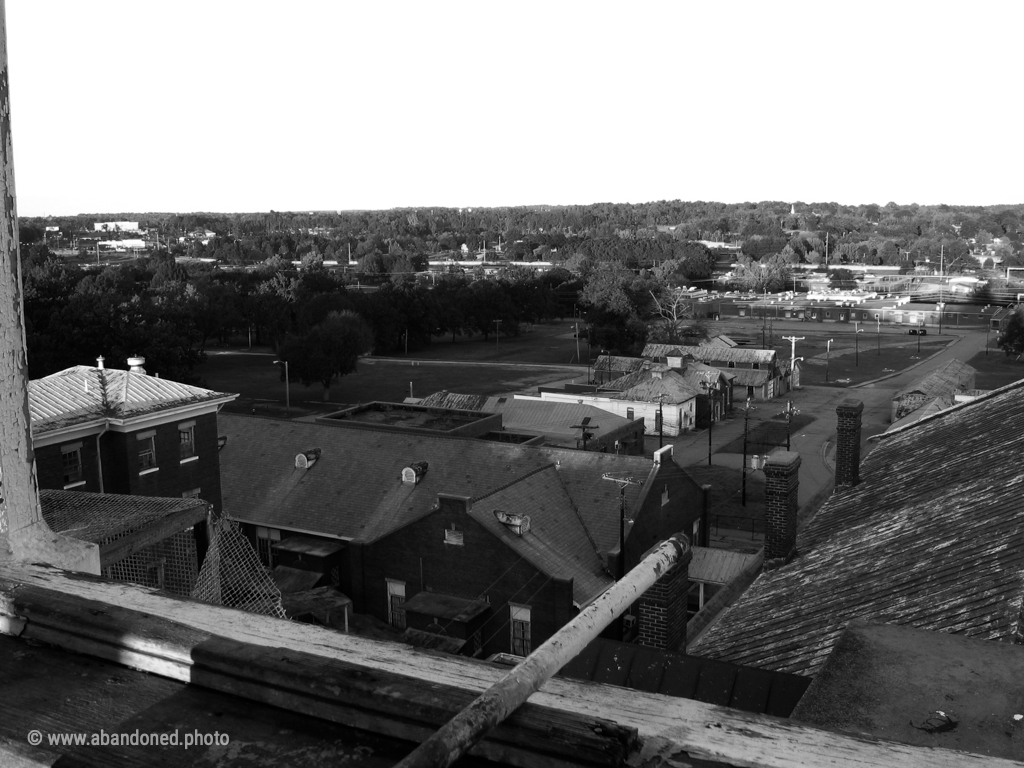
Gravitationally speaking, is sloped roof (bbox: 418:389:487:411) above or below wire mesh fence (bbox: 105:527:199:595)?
below

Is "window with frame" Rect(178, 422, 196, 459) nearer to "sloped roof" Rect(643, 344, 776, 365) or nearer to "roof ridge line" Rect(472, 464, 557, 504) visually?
"roof ridge line" Rect(472, 464, 557, 504)

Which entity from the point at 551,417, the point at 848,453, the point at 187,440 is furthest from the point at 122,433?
the point at 551,417

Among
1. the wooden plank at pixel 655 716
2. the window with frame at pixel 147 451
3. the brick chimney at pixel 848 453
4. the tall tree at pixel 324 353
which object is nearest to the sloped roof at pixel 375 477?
the window with frame at pixel 147 451

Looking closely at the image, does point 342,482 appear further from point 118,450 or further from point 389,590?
point 118,450

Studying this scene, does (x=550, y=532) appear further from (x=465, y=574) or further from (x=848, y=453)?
(x=848, y=453)

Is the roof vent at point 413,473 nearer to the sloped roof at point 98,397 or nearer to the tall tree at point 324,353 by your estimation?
the sloped roof at point 98,397

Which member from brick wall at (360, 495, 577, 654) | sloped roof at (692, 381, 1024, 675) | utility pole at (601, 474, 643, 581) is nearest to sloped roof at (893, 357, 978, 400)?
utility pole at (601, 474, 643, 581)

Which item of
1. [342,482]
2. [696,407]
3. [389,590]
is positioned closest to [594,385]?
[696,407]
